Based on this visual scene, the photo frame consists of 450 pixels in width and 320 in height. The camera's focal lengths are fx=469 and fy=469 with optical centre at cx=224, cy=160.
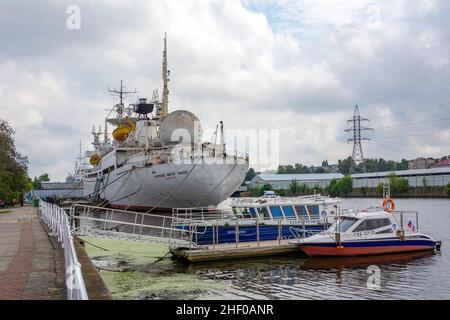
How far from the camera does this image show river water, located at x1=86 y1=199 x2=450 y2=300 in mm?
16719

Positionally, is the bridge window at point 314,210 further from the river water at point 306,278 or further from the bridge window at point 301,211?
the river water at point 306,278

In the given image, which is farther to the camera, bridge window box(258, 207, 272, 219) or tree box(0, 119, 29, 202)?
tree box(0, 119, 29, 202)

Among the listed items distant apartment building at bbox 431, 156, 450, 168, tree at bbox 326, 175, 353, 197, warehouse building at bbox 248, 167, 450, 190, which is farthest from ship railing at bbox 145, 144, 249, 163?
distant apartment building at bbox 431, 156, 450, 168

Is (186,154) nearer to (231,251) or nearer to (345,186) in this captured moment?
(231,251)

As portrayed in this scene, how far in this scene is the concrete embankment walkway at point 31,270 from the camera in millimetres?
10891

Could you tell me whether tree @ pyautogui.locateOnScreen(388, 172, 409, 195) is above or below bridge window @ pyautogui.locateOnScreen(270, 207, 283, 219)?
above

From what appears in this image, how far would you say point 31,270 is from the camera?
44.2 ft

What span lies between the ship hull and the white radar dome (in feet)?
18.4

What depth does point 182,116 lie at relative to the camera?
5509cm

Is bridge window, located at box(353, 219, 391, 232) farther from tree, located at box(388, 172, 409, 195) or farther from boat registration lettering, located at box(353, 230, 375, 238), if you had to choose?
tree, located at box(388, 172, 409, 195)

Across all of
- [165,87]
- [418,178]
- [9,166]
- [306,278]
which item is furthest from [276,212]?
[418,178]
